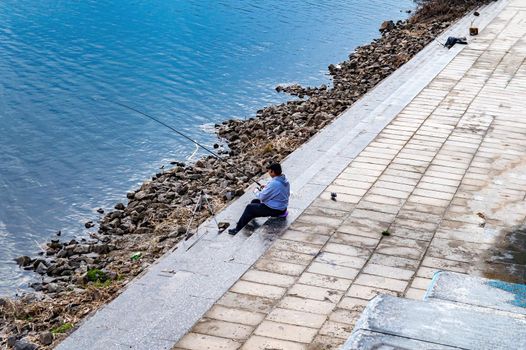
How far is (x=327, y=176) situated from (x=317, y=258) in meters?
2.54

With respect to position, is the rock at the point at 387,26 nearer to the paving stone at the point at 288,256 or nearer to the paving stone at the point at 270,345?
the paving stone at the point at 288,256

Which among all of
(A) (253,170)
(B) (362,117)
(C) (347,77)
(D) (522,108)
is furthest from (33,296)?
(C) (347,77)

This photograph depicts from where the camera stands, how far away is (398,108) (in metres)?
13.5

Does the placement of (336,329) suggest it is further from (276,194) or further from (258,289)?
(276,194)

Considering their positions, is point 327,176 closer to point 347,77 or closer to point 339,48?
point 347,77

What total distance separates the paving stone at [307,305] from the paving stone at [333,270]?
1.91 ft

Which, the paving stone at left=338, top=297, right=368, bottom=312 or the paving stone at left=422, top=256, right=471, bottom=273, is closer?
the paving stone at left=338, top=297, right=368, bottom=312

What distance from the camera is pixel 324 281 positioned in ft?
24.2

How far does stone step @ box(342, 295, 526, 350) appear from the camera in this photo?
2.29 m

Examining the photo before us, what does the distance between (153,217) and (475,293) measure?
31.4ft

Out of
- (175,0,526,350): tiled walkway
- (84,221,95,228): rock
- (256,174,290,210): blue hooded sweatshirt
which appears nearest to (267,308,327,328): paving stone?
(175,0,526,350): tiled walkway

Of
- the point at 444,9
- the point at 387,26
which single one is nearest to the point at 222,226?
the point at 444,9

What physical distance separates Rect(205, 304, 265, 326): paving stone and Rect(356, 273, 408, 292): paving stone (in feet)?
3.70

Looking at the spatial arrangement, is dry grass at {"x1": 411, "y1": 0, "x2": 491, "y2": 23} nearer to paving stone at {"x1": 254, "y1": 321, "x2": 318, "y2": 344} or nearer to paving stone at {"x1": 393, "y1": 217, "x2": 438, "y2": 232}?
paving stone at {"x1": 393, "y1": 217, "x2": 438, "y2": 232}
